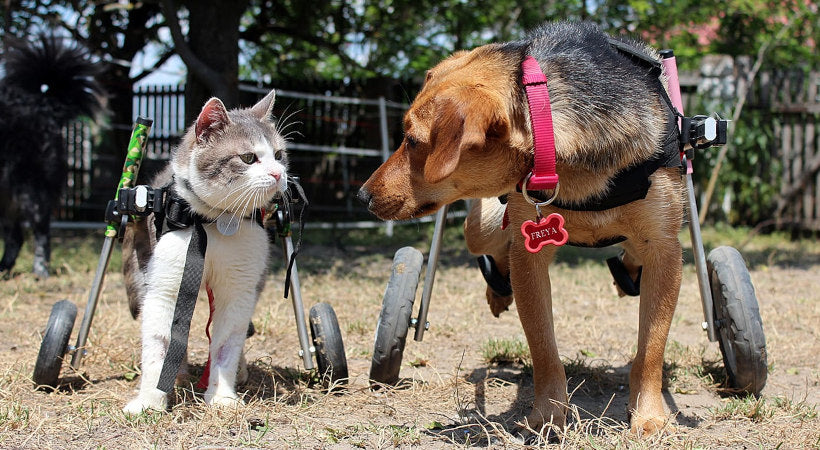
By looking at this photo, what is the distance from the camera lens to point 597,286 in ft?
19.2

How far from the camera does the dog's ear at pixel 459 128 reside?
216 centimetres

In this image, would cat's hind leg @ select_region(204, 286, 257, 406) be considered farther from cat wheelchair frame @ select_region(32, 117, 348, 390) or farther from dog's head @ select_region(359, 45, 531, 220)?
dog's head @ select_region(359, 45, 531, 220)

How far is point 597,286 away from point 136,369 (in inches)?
151

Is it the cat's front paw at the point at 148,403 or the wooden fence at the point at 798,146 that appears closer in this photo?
the cat's front paw at the point at 148,403

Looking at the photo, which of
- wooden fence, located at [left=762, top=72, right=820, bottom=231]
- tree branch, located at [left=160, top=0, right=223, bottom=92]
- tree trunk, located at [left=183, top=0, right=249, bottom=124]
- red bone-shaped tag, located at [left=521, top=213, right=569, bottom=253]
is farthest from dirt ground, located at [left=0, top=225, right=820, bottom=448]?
wooden fence, located at [left=762, top=72, right=820, bottom=231]

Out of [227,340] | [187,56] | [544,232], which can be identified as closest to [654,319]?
[544,232]

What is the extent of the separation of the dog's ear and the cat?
2.55 feet

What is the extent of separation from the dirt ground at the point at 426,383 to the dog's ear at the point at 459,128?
92 cm

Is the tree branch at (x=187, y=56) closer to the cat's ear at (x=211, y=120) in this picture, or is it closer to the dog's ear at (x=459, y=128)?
the cat's ear at (x=211, y=120)

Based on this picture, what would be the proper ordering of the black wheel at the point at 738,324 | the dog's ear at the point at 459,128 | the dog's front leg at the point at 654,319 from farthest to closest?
the black wheel at the point at 738,324, the dog's front leg at the point at 654,319, the dog's ear at the point at 459,128

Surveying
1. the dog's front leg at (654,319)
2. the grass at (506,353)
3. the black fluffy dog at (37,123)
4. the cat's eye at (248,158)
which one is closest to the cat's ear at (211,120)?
the cat's eye at (248,158)

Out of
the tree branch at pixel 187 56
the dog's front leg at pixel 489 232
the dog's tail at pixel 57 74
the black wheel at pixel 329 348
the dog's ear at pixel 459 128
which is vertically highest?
the tree branch at pixel 187 56

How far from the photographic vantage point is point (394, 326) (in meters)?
3.10

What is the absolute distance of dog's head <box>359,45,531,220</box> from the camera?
2205mm
